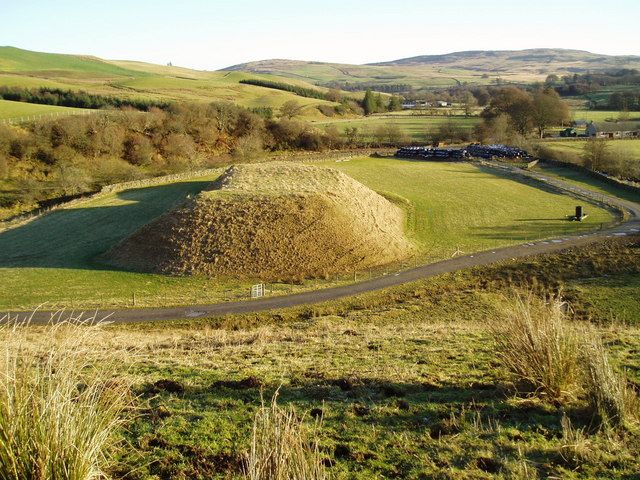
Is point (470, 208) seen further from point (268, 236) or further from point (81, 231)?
point (81, 231)

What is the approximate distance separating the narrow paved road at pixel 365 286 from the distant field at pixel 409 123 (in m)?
67.3

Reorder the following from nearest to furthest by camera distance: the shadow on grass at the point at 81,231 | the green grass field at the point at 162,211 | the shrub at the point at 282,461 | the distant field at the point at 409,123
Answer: the shrub at the point at 282,461 < the green grass field at the point at 162,211 < the shadow on grass at the point at 81,231 < the distant field at the point at 409,123

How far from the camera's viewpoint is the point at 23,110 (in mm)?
91250

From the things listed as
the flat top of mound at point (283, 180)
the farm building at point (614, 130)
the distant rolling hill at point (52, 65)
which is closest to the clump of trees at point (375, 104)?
the farm building at point (614, 130)

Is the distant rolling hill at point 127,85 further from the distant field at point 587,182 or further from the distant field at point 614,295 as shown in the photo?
the distant field at point 614,295

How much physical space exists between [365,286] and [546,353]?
22.4m

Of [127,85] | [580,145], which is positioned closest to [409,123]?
[580,145]

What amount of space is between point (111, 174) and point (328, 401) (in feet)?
219

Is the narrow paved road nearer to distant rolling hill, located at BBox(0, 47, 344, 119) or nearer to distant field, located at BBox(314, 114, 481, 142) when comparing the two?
distant field, located at BBox(314, 114, 481, 142)

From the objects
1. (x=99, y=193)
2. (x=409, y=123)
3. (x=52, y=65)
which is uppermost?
(x=52, y=65)

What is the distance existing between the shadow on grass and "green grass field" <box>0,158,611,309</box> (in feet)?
0.27

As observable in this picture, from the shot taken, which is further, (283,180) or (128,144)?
(128,144)

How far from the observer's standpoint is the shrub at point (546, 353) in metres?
10.6

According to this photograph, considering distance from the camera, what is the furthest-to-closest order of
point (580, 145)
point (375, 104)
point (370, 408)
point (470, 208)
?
point (375, 104), point (580, 145), point (470, 208), point (370, 408)
